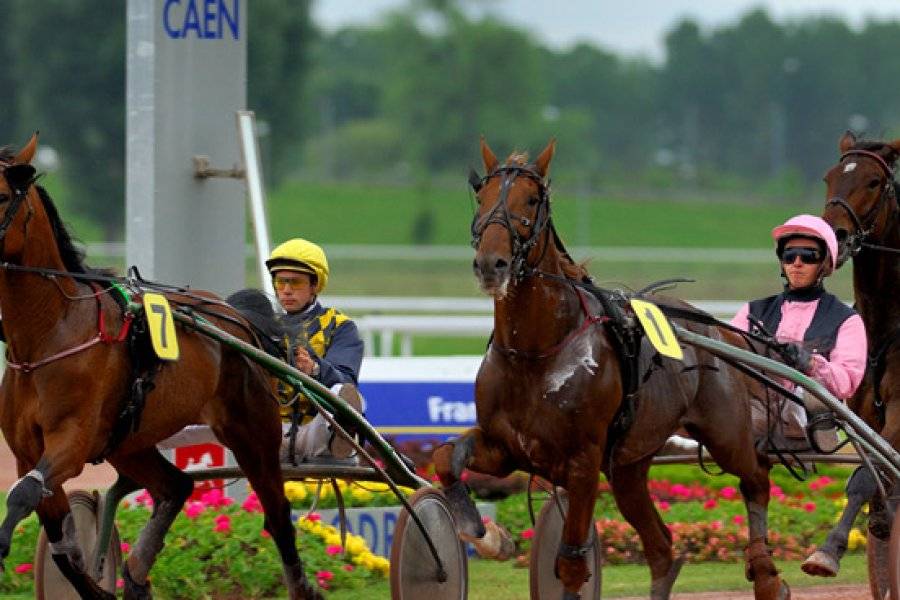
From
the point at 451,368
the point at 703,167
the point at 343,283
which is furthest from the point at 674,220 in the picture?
the point at 451,368

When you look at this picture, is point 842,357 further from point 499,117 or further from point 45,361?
point 499,117

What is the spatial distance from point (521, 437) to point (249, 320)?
55.9 inches

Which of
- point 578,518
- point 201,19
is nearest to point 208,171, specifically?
point 201,19

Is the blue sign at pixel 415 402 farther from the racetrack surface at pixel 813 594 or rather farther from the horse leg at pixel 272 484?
the horse leg at pixel 272 484

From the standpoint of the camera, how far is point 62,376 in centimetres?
596

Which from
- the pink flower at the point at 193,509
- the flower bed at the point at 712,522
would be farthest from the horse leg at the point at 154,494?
the flower bed at the point at 712,522

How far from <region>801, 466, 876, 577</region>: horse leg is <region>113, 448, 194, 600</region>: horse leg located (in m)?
2.44

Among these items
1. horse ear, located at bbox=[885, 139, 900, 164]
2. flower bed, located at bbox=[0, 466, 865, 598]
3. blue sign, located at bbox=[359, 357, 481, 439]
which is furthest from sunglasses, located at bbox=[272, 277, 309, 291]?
blue sign, located at bbox=[359, 357, 481, 439]

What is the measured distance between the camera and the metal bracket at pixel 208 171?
910 centimetres

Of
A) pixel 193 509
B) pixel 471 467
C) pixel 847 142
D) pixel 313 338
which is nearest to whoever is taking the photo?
pixel 471 467

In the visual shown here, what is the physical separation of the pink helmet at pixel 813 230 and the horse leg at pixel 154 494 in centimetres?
255

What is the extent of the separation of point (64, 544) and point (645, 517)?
2330 millimetres

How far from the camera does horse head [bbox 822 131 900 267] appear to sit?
284 inches

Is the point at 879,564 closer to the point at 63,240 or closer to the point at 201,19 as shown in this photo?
the point at 63,240
